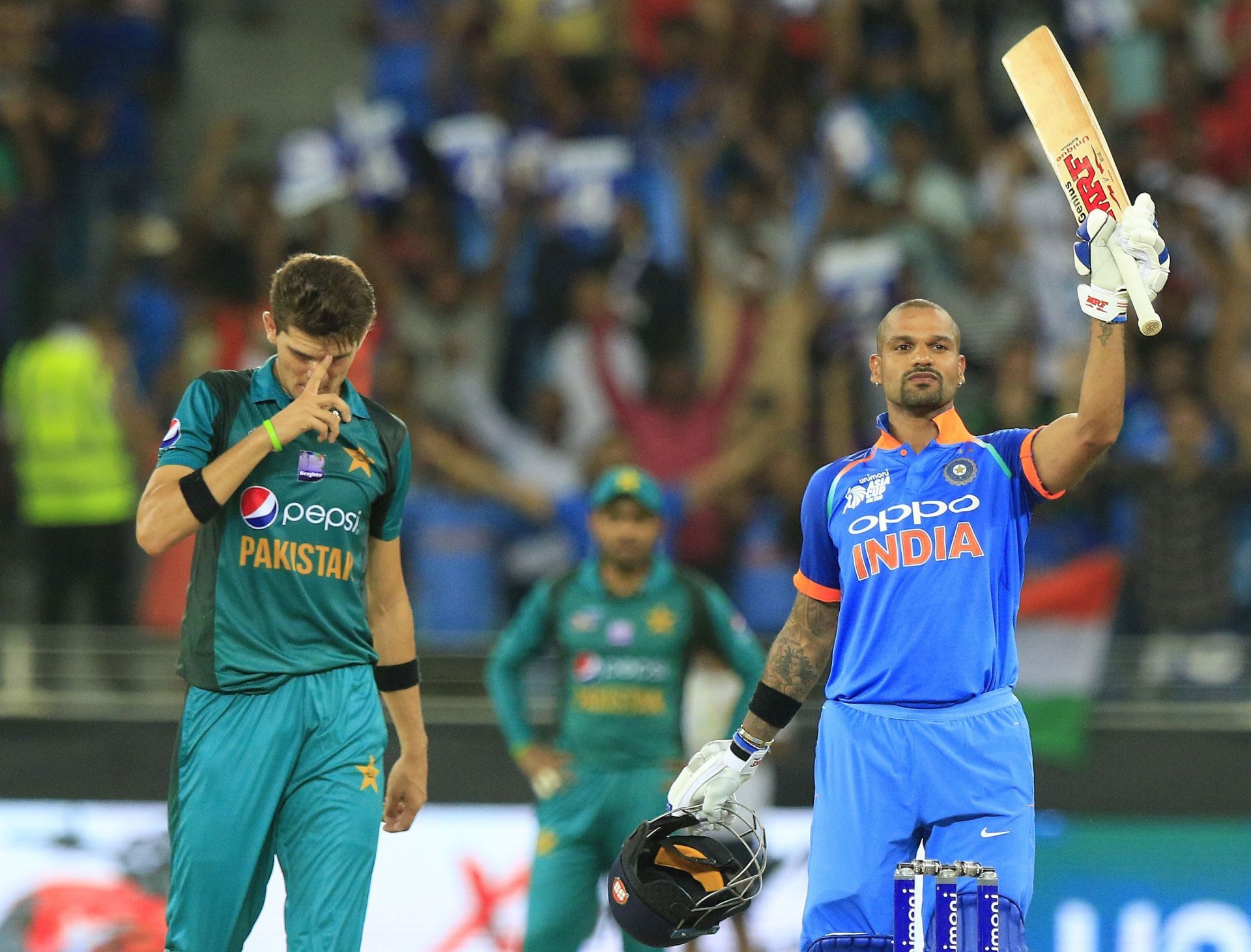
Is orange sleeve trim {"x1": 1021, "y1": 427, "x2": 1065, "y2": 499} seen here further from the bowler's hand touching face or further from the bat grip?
the bowler's hand touching face

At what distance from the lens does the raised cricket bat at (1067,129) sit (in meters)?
5.08

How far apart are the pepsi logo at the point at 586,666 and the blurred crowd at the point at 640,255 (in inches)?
64.1

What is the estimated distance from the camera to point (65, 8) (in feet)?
39.7

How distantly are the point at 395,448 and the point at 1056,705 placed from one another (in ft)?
15.3

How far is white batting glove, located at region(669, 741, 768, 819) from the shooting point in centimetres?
560

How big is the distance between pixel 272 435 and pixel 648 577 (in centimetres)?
314

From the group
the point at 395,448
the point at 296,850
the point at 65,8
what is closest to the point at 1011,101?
the point at 65,8

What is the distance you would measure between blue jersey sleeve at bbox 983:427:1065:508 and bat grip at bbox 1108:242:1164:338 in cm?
58

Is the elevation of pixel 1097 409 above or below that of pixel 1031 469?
above

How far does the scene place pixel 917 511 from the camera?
5316mm

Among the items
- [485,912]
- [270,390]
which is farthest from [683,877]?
[485,912]

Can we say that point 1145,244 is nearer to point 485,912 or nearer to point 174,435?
point 174,435

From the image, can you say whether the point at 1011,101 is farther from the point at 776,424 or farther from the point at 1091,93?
the point at 776,424

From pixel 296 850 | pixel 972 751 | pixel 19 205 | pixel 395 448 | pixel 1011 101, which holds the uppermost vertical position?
pixel 1011 101
